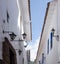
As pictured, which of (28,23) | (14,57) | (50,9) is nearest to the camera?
(14,57)

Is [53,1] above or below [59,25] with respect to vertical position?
above

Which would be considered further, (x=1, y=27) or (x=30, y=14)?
(x=30, y=14)

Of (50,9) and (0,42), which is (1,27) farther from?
(50,9)

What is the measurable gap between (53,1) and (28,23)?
559cm

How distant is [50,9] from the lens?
495 inches

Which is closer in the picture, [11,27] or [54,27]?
[11,27]

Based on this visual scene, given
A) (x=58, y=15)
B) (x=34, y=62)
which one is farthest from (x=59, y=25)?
(x=34, y=62)

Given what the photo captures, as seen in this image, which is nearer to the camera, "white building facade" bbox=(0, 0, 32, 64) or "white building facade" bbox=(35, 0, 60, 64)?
"white building facade" bbox=(0, 0, 32, 64)

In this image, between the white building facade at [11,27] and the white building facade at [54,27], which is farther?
the white building facade at [54,27]

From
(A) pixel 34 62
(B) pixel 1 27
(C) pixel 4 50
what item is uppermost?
(B) pixel 1 27

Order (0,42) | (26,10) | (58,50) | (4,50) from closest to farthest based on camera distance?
(0,42) < (4,50) < (58,50) < (26,10)

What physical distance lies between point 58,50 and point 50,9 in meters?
2.93

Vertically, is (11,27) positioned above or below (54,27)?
above

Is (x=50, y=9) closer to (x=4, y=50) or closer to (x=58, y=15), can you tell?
(x=58, y=15)
